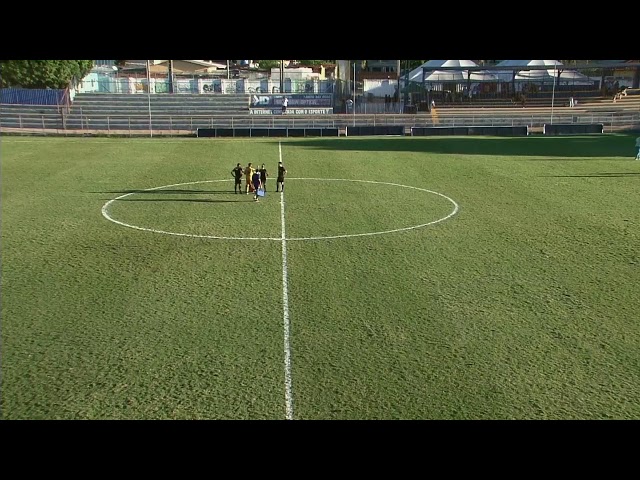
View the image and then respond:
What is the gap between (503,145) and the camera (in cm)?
4650

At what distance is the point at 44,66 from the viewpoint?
68500 mm

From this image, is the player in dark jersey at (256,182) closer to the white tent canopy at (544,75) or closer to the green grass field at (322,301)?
the green grass field at (322,301)

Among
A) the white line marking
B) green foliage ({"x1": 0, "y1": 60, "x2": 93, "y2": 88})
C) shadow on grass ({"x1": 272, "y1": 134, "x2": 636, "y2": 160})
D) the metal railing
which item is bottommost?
the white line marking

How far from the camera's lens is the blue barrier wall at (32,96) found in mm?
66688

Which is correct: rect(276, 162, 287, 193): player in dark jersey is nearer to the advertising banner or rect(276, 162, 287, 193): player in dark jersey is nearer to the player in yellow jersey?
the player in yellow jersey

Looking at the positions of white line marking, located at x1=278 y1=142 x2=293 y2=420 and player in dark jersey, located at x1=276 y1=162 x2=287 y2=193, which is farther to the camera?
player in dark jersey, located at x1=276 y1=162 x2=287 y2=193

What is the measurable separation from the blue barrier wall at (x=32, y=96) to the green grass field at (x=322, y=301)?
43.2 m

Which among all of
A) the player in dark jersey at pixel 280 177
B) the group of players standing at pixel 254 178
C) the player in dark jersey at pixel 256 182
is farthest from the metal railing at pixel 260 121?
the player in dark jersey at pixel 256 182

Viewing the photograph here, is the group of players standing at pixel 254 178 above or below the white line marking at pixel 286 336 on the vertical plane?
above

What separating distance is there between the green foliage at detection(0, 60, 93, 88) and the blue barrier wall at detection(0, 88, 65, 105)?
2043mm

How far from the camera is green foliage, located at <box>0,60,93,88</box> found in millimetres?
68312

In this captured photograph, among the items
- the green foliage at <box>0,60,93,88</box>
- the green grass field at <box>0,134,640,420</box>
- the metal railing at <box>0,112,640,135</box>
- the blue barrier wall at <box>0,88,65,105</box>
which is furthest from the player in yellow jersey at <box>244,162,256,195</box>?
the green foliage at <box>0,60,93,88</box>

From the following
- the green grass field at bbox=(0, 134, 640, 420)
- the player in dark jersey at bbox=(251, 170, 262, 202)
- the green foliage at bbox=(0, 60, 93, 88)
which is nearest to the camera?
the green grass field at bbox=(0, 134, 640, 420)
